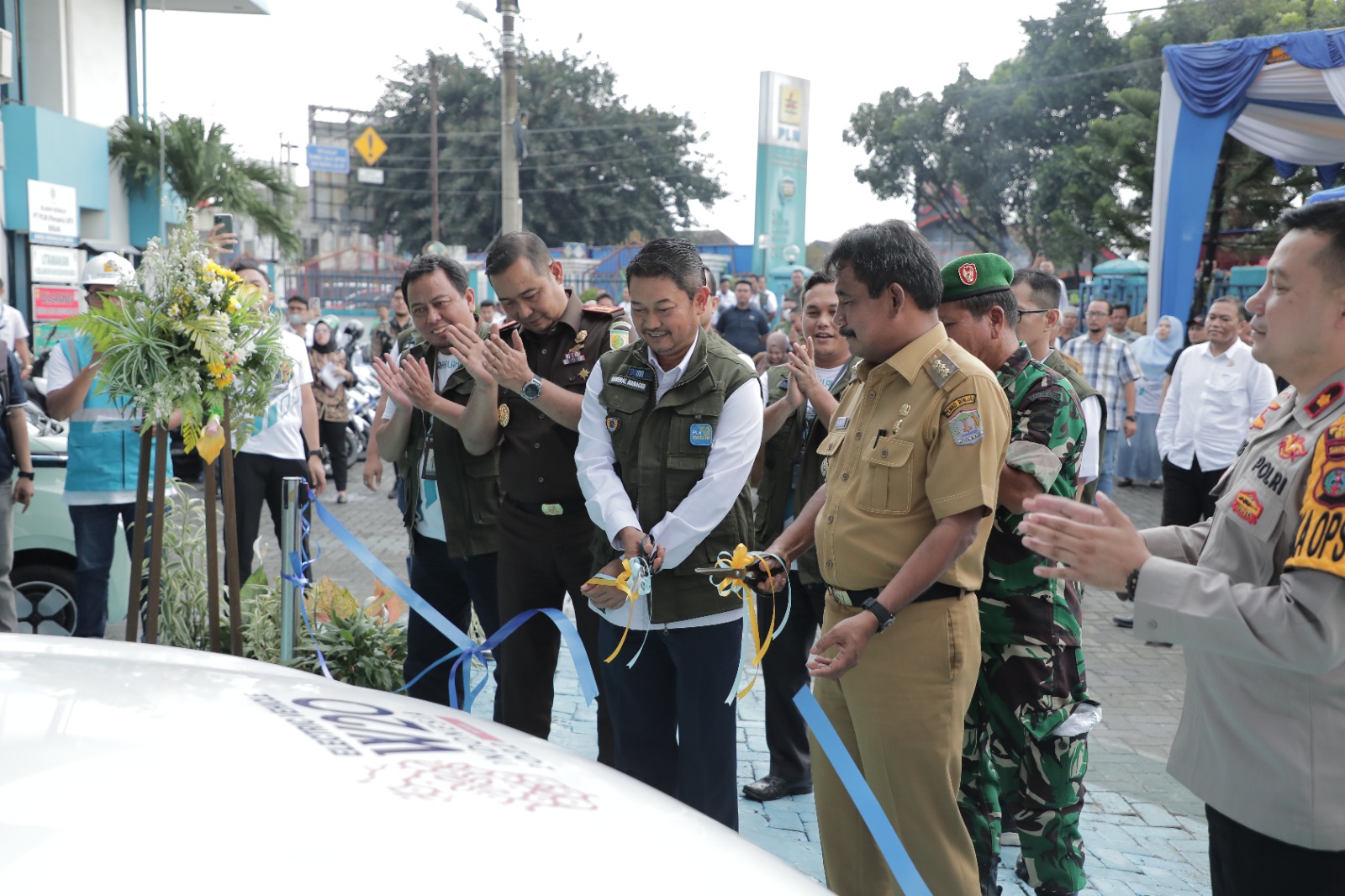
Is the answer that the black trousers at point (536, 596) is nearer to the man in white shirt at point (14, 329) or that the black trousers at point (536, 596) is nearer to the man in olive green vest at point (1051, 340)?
the man in olive green vest at point (1051, 340)

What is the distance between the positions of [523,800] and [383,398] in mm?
3201

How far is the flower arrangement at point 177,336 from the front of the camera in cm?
375

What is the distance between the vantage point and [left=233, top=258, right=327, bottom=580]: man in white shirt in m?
5.99

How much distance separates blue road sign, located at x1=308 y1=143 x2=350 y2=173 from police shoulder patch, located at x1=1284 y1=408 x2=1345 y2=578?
27268 millimetres

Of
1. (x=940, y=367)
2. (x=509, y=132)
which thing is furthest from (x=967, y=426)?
(x=509, y=132)

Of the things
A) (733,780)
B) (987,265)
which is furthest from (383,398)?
(987,265)

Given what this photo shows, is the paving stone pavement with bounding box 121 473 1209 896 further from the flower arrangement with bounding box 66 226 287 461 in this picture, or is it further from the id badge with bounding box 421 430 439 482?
the flower arrangement with bounding box 66 226 287 461

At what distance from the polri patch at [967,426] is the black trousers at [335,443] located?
9022 millimetres

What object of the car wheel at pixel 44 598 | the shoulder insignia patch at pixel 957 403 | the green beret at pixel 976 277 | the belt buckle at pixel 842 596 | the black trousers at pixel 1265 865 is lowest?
the car wheel at pixel 44 598

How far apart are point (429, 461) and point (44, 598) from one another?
111 inches

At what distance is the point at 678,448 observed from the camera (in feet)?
10.7

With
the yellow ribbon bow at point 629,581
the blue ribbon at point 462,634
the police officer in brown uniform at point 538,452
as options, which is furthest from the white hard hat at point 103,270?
the yellow ribbon bow at point 629,581

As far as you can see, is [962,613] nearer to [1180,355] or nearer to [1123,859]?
[1123,859]

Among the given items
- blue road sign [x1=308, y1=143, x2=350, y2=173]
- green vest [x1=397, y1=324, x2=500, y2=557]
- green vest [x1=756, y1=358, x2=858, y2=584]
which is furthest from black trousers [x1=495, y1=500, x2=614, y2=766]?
blue road sign [x1=308, y1=143, x2=350, y2=173]
